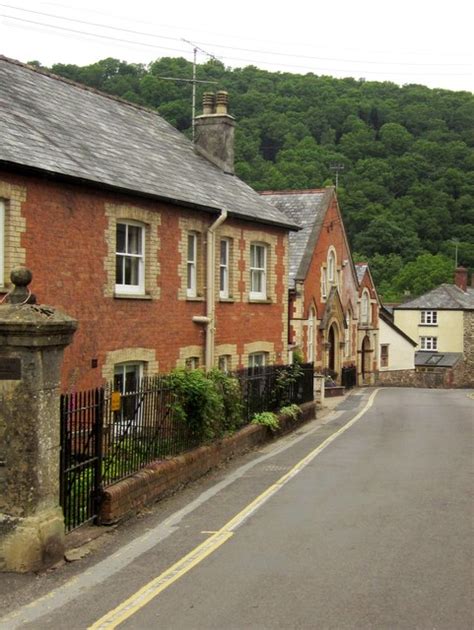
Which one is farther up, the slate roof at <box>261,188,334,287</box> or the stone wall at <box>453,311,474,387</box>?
the slate roof at <box>261,188,334,287</box>

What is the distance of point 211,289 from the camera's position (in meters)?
20.9

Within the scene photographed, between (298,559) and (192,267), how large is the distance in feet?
41.7

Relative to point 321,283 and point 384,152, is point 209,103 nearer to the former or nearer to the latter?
point 321,283

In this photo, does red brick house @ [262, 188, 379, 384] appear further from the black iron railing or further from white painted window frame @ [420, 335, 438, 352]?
white painted window frame @ [420, 335, 438, 352]

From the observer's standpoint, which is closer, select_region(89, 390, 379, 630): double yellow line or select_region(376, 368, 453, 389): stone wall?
select_region(89, 390, 379, 630): double yellow line

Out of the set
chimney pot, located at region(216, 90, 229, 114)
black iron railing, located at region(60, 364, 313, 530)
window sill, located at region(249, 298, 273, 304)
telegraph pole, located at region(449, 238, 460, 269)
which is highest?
telegraph pole, located at region(449, 238, 460, 269)

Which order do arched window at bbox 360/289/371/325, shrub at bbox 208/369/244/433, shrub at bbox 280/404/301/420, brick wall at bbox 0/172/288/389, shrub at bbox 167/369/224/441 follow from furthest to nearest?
arched window at bbox 360/289/371/325
shrub at bbox 280/404/301/420
shrub at bbox 208/369/244/433
brick wall at bbox 0/172/288/389
shrub at bbox 167/369/224/441

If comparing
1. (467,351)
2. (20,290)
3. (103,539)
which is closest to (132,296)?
(103,539)

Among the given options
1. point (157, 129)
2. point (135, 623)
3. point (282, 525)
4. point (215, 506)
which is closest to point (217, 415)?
point (215, 506)

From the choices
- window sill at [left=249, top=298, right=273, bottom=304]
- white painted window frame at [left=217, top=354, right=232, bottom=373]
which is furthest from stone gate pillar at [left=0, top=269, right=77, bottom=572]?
window sill at [left=249, top=298, right=273, bottom=304]

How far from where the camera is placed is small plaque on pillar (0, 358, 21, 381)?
803 cm

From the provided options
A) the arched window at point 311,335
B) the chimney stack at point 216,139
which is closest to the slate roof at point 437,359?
the arched window at point 311,335

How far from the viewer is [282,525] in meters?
10.0

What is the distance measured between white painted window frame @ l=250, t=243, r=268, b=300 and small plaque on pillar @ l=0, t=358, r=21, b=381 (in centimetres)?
1613
